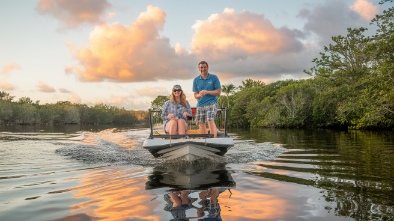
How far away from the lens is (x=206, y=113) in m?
9.54

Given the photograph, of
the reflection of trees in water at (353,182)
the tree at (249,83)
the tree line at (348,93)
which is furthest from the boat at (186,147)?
the tree at (249,83)

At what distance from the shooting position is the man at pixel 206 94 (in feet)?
30.4

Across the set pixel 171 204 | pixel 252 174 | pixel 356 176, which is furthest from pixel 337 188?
pixel 171 204

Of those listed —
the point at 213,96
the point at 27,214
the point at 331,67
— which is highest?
the point at 331,67

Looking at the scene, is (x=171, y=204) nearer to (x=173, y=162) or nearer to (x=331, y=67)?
(x=173, y=162)

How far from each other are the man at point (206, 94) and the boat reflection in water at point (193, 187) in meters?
1.38

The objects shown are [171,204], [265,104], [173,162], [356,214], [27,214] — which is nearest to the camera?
[356,214]

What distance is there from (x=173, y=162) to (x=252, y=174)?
2.77m

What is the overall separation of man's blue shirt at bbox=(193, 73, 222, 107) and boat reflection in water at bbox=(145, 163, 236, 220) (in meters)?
1.80

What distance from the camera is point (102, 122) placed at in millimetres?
176000

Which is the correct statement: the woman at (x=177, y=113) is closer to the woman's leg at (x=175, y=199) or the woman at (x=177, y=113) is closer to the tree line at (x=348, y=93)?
the woman's leg at (x=175, y=199)

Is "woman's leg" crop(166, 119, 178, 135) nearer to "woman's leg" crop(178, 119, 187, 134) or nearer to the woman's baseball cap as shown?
"woman's leg" crop(178, 119, 187, 134)

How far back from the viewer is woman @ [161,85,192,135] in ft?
30.9

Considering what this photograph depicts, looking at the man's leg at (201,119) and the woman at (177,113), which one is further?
the man's leg at (201,119)
